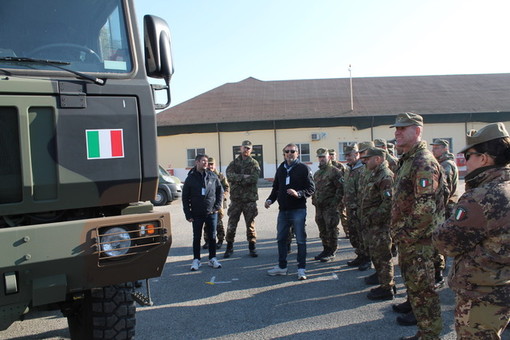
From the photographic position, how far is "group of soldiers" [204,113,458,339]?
3672 mm

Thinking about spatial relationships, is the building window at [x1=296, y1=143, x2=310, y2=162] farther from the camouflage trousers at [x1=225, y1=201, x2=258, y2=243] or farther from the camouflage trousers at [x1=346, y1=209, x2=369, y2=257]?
the camouflage trousers at [x1=346, y1=209, x2=369, y2=257]

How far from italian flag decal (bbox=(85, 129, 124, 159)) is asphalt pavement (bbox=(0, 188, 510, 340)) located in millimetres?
2287

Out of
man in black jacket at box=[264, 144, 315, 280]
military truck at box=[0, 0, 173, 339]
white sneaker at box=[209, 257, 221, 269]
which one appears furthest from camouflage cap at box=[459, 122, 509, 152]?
white sneaker at box=[209, 257, 221, 269]

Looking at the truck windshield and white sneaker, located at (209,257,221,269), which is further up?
the truck windshield

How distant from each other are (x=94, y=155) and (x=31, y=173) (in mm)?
370

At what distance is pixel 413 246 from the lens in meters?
3.75

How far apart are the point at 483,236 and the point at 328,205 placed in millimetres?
4982

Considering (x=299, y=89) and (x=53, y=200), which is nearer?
(x=53, y=200)

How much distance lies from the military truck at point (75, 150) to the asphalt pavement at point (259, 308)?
1864mm

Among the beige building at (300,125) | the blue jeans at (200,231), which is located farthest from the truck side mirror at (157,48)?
the beige building at (300,125)

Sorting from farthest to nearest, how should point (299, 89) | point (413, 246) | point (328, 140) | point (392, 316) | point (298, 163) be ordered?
point (299, 89), point (328, 140), point (298, 163), point (392, 316), point (413, 246)

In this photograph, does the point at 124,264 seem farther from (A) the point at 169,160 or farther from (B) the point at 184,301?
(A) the point at 169,160

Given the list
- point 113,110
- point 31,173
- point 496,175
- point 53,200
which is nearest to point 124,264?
point 53,200

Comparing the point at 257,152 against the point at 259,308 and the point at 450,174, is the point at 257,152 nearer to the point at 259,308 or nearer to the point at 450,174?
the point at 450,174
